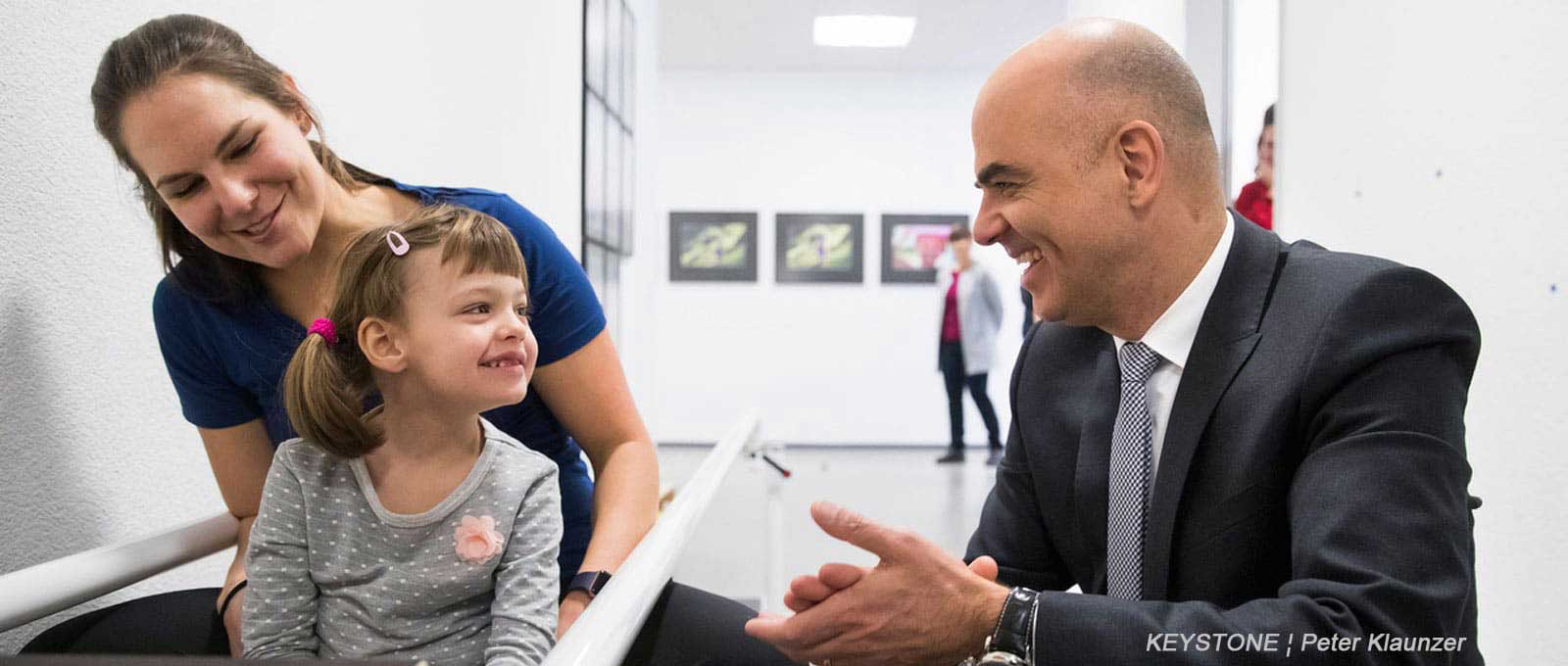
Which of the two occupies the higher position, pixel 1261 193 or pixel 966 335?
pixel 1261 193

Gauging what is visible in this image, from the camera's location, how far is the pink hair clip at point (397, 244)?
98cm

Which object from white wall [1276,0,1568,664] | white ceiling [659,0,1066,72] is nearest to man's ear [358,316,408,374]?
white wall [1276,0,1568,664]

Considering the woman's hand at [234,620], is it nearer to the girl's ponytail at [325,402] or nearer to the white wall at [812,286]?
the girl's ponytail at [325,402]

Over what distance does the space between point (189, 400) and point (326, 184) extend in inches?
12.1

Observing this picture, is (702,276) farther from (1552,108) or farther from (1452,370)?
(1452,370)

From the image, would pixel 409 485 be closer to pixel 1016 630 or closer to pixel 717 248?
pixel 1016 630

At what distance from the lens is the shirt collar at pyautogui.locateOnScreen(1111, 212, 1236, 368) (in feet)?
3.45

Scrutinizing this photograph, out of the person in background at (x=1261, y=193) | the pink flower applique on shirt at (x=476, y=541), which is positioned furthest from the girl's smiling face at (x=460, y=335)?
the person in background at (x=1261, y=193)

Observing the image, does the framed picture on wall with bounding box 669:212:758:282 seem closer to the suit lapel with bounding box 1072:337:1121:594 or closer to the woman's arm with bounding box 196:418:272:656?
the woman's arm with bounding box 196:418:272:656

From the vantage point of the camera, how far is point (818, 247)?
7.19 meters

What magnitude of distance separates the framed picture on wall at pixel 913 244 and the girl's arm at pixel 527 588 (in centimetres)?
621

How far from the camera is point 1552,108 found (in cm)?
145

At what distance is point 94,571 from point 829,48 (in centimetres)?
615

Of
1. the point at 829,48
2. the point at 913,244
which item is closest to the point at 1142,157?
the point at 829,48
